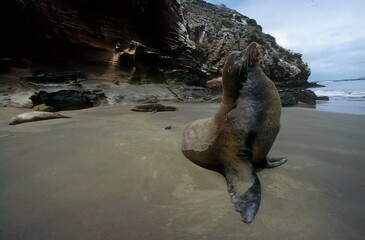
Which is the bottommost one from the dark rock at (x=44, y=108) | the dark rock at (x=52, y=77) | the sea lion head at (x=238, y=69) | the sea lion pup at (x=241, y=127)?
the dark rock at (x=44, y=108)

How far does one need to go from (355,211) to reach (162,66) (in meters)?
11.9

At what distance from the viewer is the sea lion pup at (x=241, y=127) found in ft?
7.45

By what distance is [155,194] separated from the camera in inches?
78.4

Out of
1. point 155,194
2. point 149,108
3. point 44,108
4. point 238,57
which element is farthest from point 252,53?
point 44,108

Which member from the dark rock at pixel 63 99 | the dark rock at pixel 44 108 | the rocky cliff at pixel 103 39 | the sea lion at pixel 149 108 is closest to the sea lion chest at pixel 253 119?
the sea lion at pixel 149 108

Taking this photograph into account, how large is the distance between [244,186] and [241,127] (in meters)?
0.55

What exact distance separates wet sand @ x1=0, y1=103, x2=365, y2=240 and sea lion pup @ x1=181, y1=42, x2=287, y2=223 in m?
0.14

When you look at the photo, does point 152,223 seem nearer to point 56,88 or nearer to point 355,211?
point 355,211

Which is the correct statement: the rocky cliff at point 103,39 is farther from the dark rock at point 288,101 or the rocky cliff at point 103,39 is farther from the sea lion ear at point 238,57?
the sea lion ear at point 238,57

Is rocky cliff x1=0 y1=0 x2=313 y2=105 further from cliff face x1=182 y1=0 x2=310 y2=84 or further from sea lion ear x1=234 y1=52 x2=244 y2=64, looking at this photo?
sea lion ear x1=234 y1=52 x2=244 y2=64

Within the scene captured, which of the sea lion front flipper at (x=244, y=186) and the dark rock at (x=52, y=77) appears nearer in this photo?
the sea lion front flipper at (x=244, y=186)

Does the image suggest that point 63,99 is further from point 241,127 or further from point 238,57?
point 241,127

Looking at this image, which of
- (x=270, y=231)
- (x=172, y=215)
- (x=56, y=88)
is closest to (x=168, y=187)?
(x=172, y=215)

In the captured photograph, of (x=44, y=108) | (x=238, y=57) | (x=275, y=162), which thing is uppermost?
(x=238, y=57)
